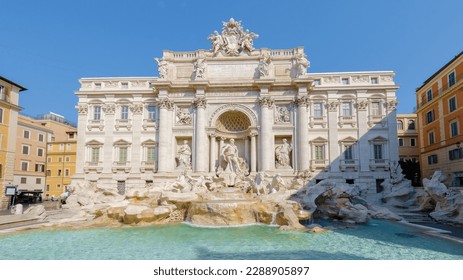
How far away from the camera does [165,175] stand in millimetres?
23281

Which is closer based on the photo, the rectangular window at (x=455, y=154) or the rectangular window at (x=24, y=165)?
the rectangular window at (x=455, y=154)

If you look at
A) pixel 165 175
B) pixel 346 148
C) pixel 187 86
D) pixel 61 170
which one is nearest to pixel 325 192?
pixel 346 148

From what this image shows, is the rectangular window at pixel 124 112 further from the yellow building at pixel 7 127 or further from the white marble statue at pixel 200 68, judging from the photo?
the yellow building at pixel 7 127

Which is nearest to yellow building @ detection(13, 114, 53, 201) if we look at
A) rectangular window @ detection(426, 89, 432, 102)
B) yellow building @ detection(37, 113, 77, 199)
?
Result: yellow building @ detection(37, 113, 77, 199)

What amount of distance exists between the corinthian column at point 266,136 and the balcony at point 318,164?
3.54m

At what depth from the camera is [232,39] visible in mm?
25547

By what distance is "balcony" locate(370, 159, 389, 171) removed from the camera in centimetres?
2336

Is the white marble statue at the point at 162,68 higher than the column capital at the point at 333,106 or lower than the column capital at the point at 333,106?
higher

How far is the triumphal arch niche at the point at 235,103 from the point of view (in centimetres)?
2370

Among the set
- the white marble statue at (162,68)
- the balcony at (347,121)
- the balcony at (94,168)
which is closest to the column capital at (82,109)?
Result: the balcony at (94,168)

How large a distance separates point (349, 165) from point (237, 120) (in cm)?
1073

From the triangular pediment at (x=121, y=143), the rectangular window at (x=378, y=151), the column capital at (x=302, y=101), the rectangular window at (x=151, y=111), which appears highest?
the column capital at (x=302, y=101)

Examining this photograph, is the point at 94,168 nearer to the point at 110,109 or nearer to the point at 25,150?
the point at 110,109

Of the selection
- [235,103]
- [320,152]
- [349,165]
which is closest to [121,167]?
[235,103]
